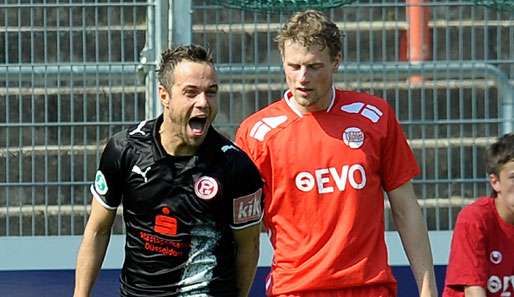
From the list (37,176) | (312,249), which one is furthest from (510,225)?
(37,176)

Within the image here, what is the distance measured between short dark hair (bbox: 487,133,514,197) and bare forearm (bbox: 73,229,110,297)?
169cm

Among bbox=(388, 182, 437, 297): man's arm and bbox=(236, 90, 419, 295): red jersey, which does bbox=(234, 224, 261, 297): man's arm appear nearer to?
bbox=(236, 90, 419, 295): red jersey

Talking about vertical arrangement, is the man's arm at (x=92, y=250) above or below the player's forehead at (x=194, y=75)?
below

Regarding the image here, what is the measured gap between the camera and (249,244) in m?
5.00

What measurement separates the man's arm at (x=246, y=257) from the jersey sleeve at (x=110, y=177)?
452 millimetres

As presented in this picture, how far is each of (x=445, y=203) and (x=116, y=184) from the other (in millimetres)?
2621

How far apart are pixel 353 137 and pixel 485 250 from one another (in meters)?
0.95

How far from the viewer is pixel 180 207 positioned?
482cm

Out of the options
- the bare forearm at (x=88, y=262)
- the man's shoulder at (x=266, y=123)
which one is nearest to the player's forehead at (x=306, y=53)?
the man's shoulder at (x=266, y=123)

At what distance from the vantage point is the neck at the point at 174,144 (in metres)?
4.87

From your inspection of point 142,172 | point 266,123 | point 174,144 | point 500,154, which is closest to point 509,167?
point 500,154

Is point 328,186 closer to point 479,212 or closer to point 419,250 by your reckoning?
point 419,250

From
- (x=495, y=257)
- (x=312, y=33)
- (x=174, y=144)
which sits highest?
(x=312, y=33)

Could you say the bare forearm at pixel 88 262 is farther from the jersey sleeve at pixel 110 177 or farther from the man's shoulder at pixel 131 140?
the man's shoulder at pixel 131 140
